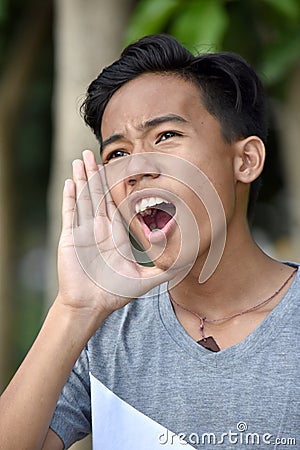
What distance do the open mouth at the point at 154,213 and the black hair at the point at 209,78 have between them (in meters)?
0.21

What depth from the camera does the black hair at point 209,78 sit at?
6.81 feet

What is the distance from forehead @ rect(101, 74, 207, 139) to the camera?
2000 millimetres

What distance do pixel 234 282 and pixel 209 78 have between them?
451 mm

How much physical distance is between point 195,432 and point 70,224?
49 centimetres

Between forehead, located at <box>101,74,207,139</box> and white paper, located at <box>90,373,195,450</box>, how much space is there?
55 cm

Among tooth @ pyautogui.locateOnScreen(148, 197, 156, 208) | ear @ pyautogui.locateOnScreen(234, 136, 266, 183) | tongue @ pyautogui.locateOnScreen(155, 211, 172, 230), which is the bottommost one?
tongue @ pyautogui.locateOnScreen(155, 211, 172, 230)

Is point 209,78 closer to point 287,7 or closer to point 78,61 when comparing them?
point 287,7

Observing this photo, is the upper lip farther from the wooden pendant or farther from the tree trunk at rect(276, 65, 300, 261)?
the tree trunk at rect(276, 65, 300, 261)

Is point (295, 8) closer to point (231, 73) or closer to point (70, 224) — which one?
point (231, 73)

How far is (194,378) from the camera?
1.94 m

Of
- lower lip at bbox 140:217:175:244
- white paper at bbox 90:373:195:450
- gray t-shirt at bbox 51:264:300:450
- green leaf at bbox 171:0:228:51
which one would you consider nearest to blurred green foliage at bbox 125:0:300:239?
green leaf at bbox 171:0:228:51

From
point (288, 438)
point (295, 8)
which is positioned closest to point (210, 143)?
point (288, 438)

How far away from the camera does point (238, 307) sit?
2.03 metres

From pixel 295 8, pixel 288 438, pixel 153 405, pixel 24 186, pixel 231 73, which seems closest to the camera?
pixel 288 438
